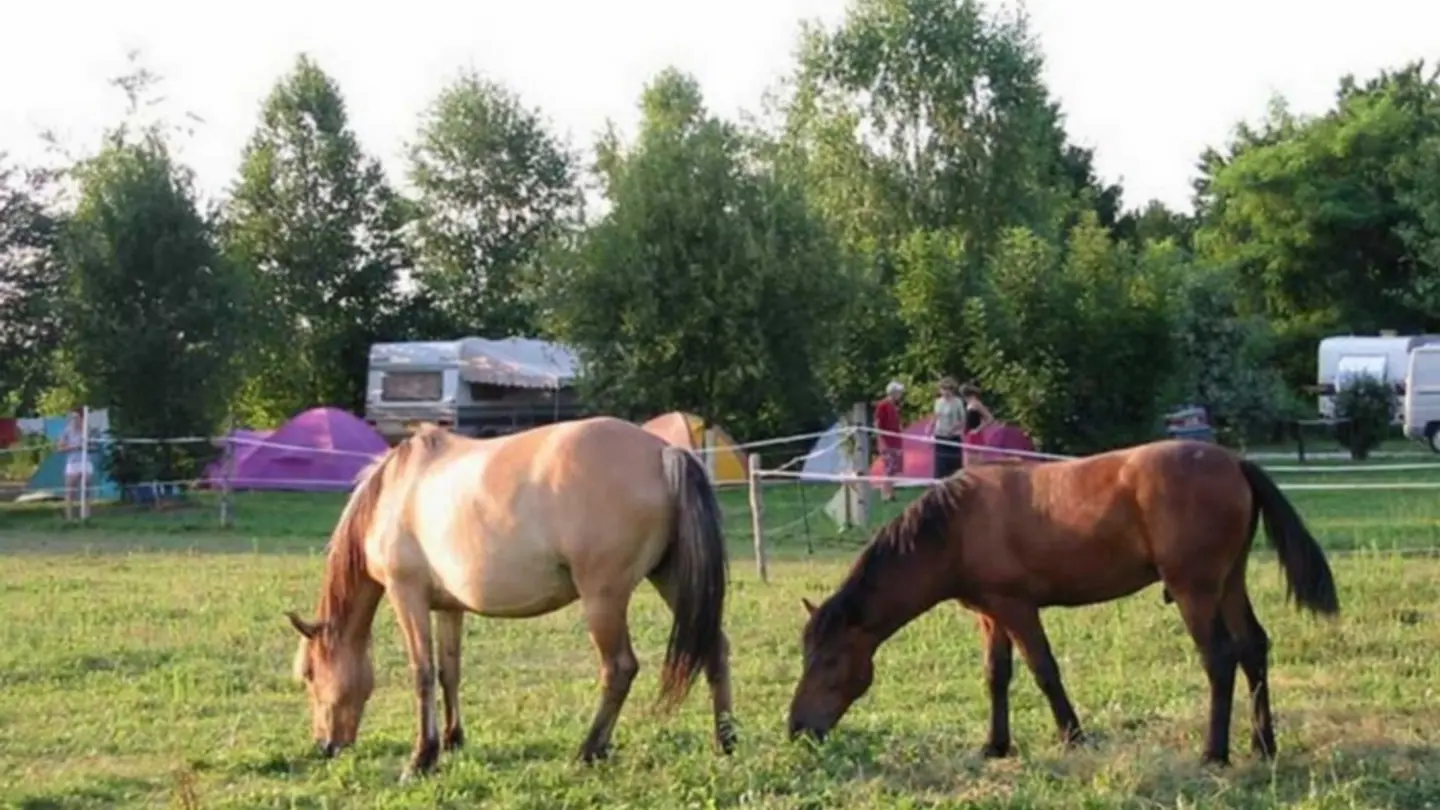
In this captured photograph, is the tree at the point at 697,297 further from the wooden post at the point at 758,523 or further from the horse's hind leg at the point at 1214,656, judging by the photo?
the horse's hind leg at the point at 1214,656

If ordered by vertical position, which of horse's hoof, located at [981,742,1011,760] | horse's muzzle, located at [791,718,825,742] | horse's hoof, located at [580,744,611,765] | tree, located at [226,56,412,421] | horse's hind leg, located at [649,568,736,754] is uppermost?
tree, located at [226,56,412,421]

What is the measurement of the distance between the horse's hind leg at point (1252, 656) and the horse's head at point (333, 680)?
3.52 meters

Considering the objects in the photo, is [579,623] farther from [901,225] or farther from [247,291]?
[901,225]

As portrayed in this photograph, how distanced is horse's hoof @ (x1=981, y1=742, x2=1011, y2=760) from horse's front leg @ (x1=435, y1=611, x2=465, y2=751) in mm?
2156

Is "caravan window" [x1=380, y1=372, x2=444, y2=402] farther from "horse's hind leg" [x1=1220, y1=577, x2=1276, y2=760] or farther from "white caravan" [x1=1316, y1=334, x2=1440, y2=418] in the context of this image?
"horse's hind leg" [x1=1220, y1=577, x2=1276, y2=760]

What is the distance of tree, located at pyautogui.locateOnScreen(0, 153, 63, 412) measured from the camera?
2553 centimetres

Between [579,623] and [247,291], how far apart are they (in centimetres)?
1638

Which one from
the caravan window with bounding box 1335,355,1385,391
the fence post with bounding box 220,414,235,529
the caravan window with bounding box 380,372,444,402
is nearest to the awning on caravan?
the caravan window with bounding box 380,372,444,402

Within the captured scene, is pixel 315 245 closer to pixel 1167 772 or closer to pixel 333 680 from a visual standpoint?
pixel 333 680

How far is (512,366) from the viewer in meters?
35.2

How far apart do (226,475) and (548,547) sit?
52.0 feet

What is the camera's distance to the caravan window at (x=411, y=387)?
115 ft

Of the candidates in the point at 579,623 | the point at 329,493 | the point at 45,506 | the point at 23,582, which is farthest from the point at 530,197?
the point at 579,623

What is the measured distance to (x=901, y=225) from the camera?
1550 inches
